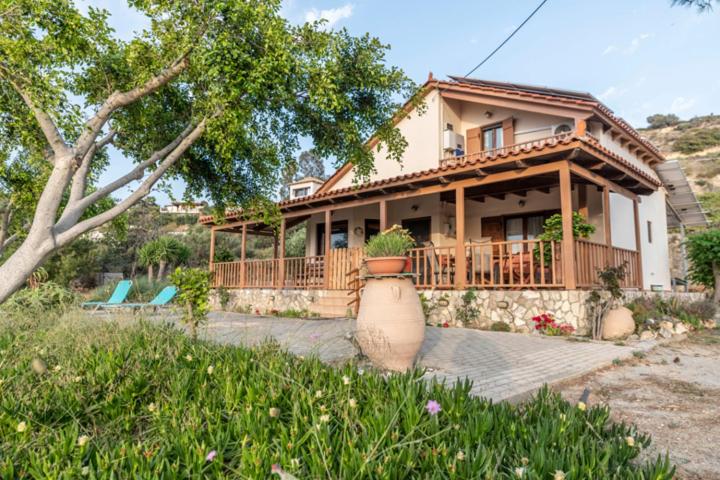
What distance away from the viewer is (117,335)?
332 cm

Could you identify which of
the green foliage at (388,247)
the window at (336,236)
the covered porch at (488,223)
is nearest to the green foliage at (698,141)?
the covered porch at (488,223)

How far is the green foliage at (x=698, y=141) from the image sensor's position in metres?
35.2

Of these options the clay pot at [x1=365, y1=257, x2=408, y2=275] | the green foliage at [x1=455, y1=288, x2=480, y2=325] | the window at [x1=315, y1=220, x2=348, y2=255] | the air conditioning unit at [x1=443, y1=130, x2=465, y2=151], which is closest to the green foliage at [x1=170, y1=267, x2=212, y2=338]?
the clay pot at [x1=365, y1=257, x2=408, y2=275]

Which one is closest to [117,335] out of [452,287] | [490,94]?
[452,287]

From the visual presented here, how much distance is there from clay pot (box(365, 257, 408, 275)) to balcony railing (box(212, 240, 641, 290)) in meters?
1.27

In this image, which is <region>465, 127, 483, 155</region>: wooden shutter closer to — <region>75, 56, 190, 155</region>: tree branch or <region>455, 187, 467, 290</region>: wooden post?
<region>455, 187, 467, 290</region>: wooden post

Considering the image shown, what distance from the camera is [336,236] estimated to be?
14.1 metres

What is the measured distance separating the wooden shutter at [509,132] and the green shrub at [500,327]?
200 inches

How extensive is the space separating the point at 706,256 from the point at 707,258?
0.06 meters

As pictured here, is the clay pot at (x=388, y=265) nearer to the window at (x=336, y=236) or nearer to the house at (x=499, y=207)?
the house at (x=499, y=207)

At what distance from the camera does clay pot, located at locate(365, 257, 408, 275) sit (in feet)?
13.0

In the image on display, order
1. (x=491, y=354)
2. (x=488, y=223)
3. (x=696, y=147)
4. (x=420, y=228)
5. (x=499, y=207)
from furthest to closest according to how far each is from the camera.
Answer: (x=696, y=147), (x=420, y=228), (x=488, y=223), (x=499, y=207), (x=491, y=354)

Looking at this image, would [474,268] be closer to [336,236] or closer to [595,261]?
[595,261]

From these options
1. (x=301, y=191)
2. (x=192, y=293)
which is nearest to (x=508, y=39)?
(x=192, y=293)
